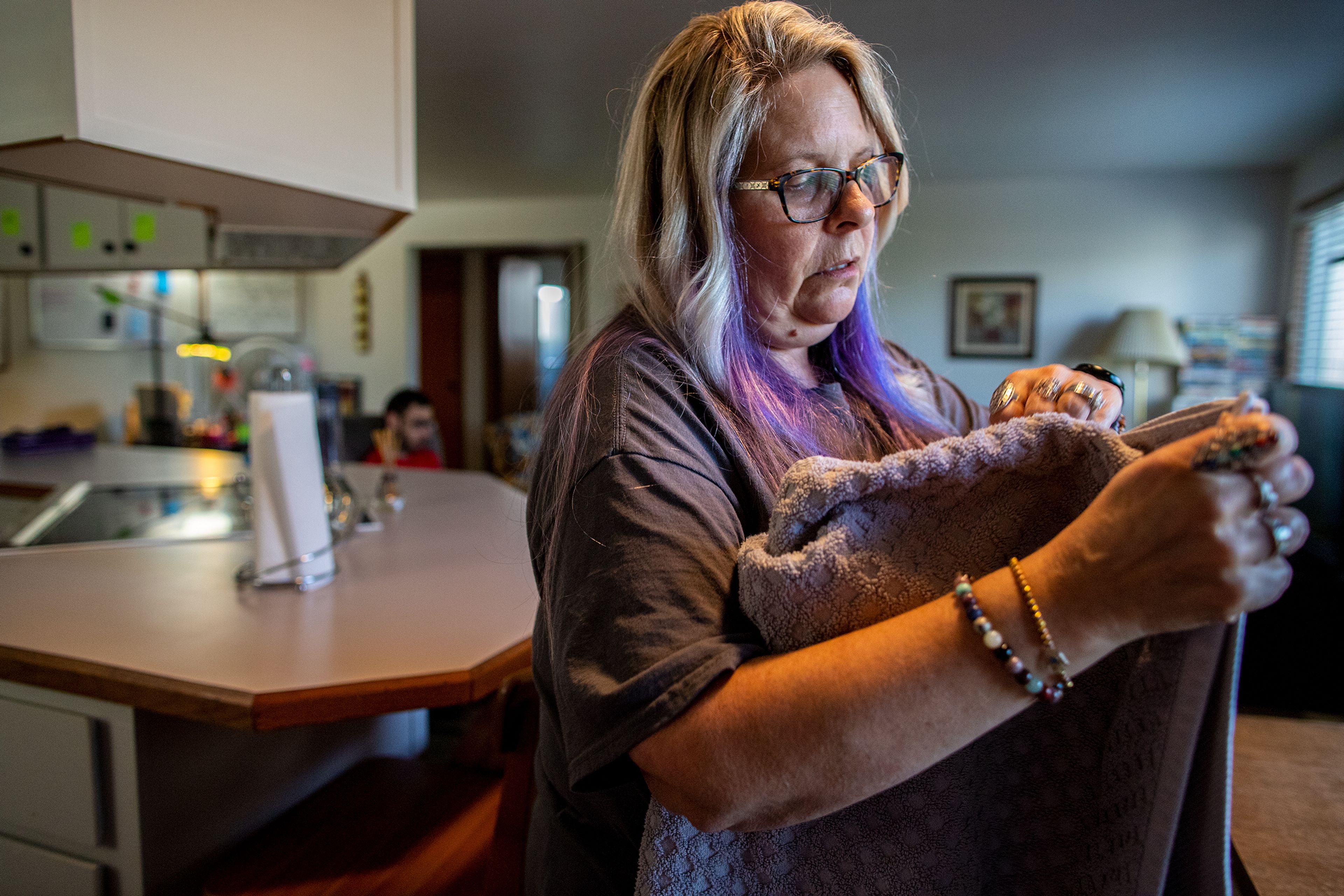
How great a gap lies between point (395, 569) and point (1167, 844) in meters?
1.28

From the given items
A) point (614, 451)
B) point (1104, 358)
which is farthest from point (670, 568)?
point (1104, 358)

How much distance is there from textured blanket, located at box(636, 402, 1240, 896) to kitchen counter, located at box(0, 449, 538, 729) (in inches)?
20.7

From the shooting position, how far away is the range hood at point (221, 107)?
1.28 metres

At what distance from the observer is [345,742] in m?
1.30

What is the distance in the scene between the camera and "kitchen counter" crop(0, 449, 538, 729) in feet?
3.02

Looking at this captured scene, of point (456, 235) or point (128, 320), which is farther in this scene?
point (456, 235)

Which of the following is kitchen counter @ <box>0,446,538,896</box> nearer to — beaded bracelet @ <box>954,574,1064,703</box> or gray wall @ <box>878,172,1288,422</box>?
beaded bracelet @ <box>954,574,1064,703</box>

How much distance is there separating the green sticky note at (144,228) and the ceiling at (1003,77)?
1296 millimetres

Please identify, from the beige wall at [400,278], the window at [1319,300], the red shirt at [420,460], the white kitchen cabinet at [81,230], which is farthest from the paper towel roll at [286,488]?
the beige wall at [400,278]

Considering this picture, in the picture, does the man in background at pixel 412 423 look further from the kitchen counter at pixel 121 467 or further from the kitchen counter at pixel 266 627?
the kitchen counter at pixel 266 627

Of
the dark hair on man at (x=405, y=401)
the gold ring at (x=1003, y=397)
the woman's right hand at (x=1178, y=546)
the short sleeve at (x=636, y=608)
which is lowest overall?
the dark hair on man at (x=405, y=401)

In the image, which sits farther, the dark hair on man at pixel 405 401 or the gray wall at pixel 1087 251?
the gray wall at pixel 1087 251

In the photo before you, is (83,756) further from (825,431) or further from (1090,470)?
(1090,470)

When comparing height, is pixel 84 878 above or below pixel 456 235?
below
